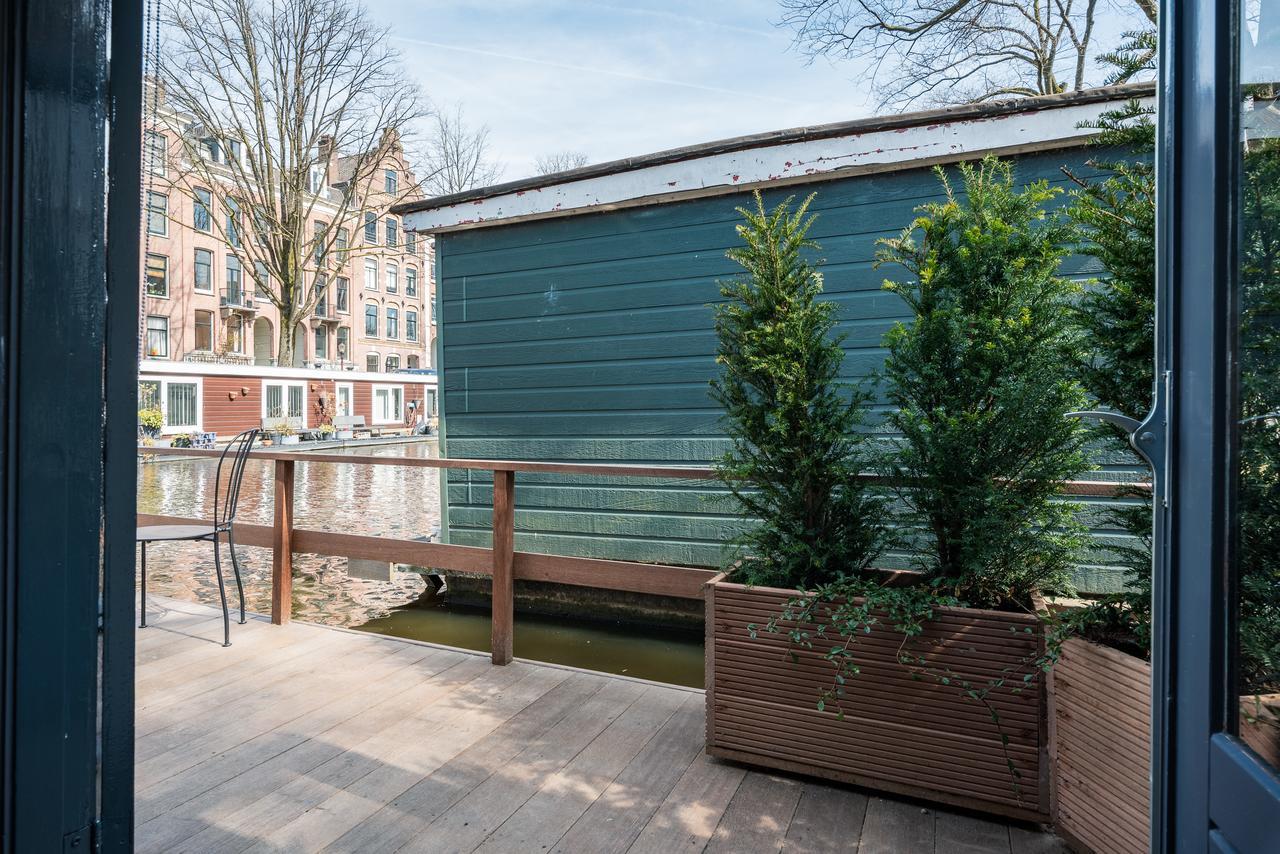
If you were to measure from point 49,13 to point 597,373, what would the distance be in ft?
12.3

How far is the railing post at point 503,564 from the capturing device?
121 inches

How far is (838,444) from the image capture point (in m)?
2.26

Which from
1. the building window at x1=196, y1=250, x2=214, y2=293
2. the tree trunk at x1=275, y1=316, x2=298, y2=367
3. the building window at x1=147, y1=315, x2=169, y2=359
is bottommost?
the tree trunk at x1=275, y1=316, x2=298, y2=367

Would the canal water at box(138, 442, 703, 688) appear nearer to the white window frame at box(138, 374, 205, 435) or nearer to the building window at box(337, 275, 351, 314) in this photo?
the white window frame at box(138, 374, 205, 435)

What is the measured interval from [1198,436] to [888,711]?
1495mm

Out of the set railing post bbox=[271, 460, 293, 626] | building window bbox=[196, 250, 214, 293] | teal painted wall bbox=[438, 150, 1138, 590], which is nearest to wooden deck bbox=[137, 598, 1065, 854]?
railing post bbox=[271, 460, 293, 626]

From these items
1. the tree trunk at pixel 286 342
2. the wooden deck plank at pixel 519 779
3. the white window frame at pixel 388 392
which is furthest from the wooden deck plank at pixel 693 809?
the white window frame at pixel 388 392

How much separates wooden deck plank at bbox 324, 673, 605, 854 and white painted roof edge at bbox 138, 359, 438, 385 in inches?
589

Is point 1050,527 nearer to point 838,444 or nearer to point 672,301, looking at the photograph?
point 838,444

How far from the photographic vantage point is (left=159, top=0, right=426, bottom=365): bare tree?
15141 millimetres

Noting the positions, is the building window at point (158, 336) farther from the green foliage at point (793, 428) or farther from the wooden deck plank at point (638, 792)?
the green foliage at point (793, 428)

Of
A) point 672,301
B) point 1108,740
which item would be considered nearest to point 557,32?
point 672,301

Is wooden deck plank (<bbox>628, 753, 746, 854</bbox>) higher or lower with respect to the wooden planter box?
lower

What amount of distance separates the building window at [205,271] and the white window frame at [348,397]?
537 centimetres
